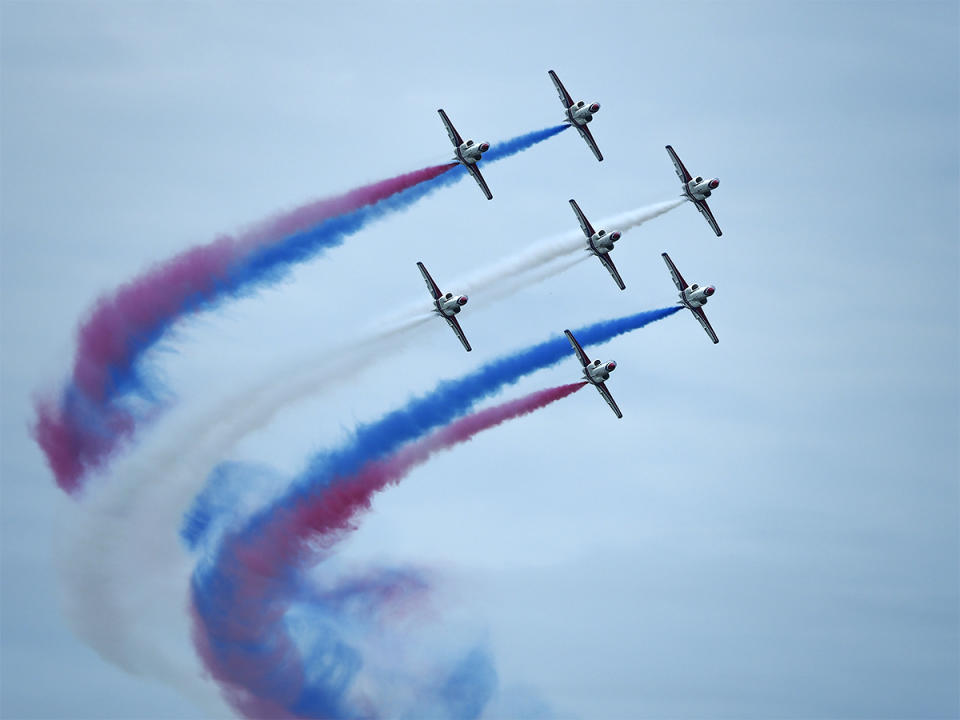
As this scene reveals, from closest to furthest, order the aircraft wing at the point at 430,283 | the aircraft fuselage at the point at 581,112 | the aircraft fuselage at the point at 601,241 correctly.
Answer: the aircraft wing at the point at 430,283
the aircraft fuselage at the point at 601,241
the aircraft fuselage at the point at 581,112

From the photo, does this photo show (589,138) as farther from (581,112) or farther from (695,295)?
(695,295)

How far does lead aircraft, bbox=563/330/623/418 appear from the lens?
9350 cm

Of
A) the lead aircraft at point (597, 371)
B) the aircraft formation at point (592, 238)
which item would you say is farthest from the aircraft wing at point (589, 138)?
the lead aircraft at point (597, 371)

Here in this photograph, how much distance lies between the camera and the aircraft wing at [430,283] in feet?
302

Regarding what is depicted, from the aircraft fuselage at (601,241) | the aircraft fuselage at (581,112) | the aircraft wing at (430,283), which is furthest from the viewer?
the aircraft fuselage at (581,112)

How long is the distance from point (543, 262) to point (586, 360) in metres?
6.22

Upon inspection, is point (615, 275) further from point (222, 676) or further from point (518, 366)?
point (222, 676)

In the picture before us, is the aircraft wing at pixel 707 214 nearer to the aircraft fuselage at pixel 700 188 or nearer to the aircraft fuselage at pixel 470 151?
the aircraft fuselage at pixel 700 188

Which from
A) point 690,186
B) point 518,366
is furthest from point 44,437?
point 690,186

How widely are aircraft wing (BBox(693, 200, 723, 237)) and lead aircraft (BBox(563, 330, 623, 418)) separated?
11407 millimetres

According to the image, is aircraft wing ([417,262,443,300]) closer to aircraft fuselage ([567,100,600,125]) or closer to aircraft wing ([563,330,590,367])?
aircraft wing ([563,330,590,367])

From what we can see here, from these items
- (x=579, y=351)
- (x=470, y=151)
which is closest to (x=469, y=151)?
(x=470, y=151)

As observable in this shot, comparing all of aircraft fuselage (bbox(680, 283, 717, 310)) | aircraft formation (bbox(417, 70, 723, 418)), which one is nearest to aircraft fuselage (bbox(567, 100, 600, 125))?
aircraft formation (bbox(417, 70, 723, 418))

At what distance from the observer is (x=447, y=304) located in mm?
91938
